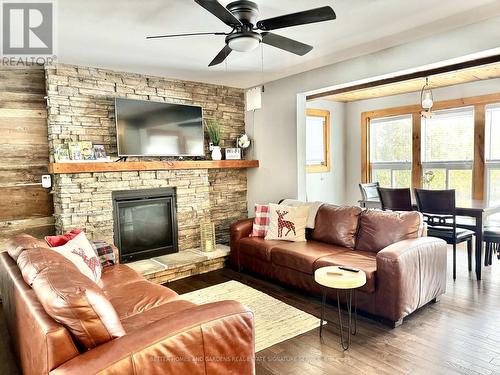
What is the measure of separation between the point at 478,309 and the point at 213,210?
3.43m

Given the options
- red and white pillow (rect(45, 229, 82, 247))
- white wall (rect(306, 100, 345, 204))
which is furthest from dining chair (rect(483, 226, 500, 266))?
red and white pillow (rect(45, 229, 82, 247))

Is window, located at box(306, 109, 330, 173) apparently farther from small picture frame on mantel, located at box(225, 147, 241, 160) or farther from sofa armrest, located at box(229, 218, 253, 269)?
sofa armrest, located at box(229, 218, 253, 269)

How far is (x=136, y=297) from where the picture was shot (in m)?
2.45

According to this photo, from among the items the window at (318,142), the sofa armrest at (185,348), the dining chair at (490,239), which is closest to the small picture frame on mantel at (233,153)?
the window at (318,142)

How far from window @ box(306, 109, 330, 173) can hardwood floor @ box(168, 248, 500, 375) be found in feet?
11.4

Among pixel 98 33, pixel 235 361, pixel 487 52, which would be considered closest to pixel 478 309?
pixel 487 52

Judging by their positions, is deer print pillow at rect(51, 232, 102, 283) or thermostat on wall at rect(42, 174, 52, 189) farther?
thermostat on wall at rect(42, 174, 52, 189)

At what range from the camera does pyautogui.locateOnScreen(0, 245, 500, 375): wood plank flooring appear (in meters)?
2.27

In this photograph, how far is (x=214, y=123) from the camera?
5.06m

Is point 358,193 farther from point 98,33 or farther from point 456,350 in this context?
point 98,33

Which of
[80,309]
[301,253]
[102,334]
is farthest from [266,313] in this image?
[80,309]

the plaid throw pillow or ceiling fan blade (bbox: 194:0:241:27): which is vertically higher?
ceiling fan blade (bbox: 194:0:241:27)

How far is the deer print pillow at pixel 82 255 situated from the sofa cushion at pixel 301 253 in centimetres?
180

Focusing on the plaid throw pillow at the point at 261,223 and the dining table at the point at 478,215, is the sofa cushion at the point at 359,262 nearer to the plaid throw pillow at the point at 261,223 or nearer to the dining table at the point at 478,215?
the plaid throw pillow at the point at 261,223
